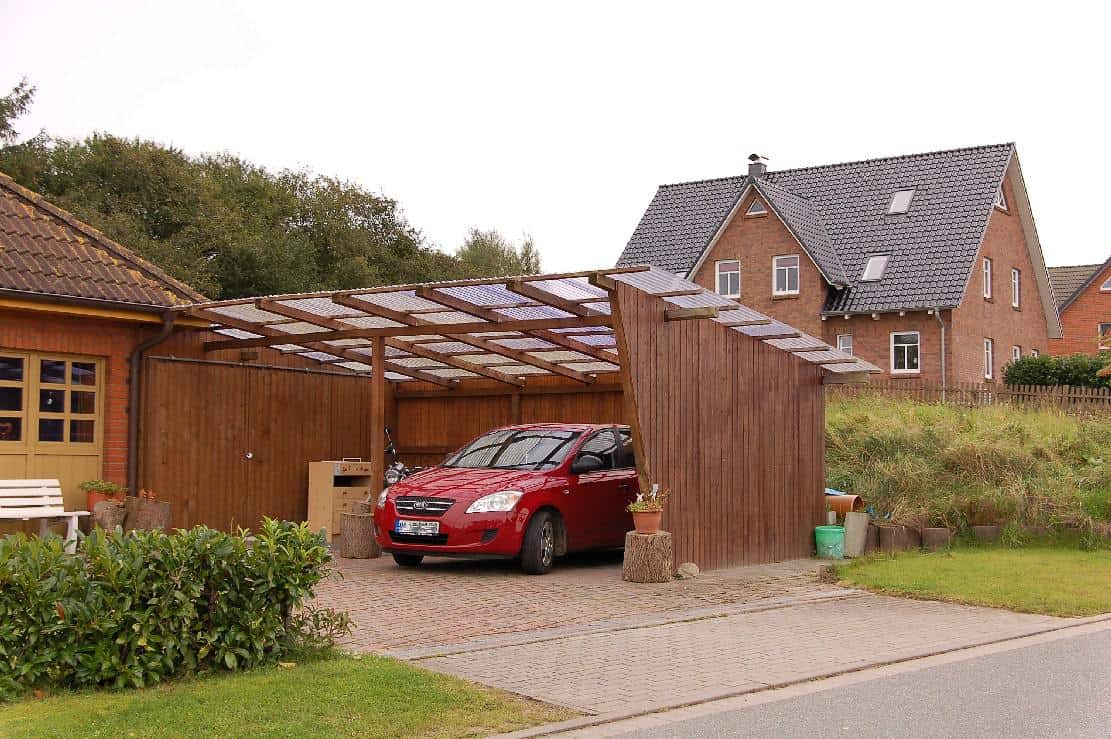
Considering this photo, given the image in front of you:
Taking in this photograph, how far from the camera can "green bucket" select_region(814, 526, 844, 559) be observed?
56.6 ft

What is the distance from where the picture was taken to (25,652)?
736 cm

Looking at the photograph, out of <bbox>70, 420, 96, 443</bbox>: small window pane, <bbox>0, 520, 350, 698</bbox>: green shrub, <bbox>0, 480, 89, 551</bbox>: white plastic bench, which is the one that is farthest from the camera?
<bbox>70, 420, 96, 443</bbox>: small window pane

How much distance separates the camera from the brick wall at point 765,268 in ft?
124

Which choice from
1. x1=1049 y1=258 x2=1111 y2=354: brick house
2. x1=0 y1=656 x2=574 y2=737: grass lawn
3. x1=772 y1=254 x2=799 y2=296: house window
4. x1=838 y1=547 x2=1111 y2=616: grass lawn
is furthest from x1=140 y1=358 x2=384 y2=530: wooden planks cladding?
x1=1049 y1=258 x2=1111 y2=354: brick house

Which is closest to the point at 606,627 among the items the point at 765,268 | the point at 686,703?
the point at 686,703

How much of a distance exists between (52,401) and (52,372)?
1.15ft

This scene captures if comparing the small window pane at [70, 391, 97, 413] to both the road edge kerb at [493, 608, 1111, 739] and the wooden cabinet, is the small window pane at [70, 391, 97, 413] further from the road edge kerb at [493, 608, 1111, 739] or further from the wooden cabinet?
the road edge kerb at [493, 608, 1111, 739]

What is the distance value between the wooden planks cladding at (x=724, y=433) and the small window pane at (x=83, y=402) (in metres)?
6.86

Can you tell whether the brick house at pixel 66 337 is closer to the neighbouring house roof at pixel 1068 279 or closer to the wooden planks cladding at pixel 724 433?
the wooden planks cladding at pixel 724 433

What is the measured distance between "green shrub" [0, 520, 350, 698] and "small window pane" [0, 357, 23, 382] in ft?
24.6

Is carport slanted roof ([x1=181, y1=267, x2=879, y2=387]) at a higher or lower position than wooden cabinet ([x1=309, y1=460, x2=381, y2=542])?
higher

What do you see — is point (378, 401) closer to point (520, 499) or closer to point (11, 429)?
point (520, 499)

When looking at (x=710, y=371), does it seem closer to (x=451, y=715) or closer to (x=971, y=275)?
(x=451, y=715)

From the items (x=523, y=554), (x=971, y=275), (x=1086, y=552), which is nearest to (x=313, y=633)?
(x=523, y=554)
